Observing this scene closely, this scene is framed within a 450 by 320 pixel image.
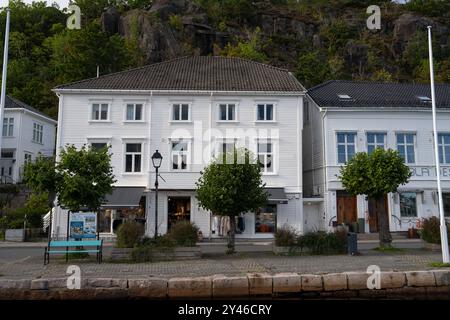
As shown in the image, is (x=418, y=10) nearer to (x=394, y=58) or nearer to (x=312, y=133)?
(x=394, y=58)

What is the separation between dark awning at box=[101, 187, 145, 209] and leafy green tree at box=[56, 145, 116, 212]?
26.2 feet

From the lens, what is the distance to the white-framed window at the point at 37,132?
1695 inches

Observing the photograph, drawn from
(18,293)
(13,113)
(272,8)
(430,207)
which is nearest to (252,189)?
(18,293)

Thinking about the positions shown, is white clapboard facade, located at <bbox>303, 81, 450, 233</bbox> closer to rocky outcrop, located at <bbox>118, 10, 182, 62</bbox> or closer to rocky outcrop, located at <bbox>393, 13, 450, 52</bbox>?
rocky outcrop, located at <bbox>118, 10, 182, 62</bbox>

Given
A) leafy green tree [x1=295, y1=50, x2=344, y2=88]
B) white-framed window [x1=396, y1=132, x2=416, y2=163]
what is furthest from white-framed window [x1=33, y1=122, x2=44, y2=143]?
white-framed window [x1=396, y1=132, x2=416, y2=163]

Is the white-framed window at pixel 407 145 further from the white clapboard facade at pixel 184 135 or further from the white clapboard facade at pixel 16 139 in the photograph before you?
the white clapboard facade at pixel 16 139

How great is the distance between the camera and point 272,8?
3676 inches

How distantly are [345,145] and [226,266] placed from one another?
1858 centimetres

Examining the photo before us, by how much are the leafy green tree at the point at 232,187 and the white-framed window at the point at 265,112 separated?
1061cm

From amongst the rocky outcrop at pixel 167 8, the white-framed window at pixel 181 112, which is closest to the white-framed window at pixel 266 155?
the white-framed window at pixel 181 112

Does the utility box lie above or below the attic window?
below

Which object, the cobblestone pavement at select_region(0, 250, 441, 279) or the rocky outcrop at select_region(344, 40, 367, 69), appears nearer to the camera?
the cobblestone pavement at select_region(0, 250, 441, 279)

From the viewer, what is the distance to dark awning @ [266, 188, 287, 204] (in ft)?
90.2

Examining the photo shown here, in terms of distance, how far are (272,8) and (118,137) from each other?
243 ft
